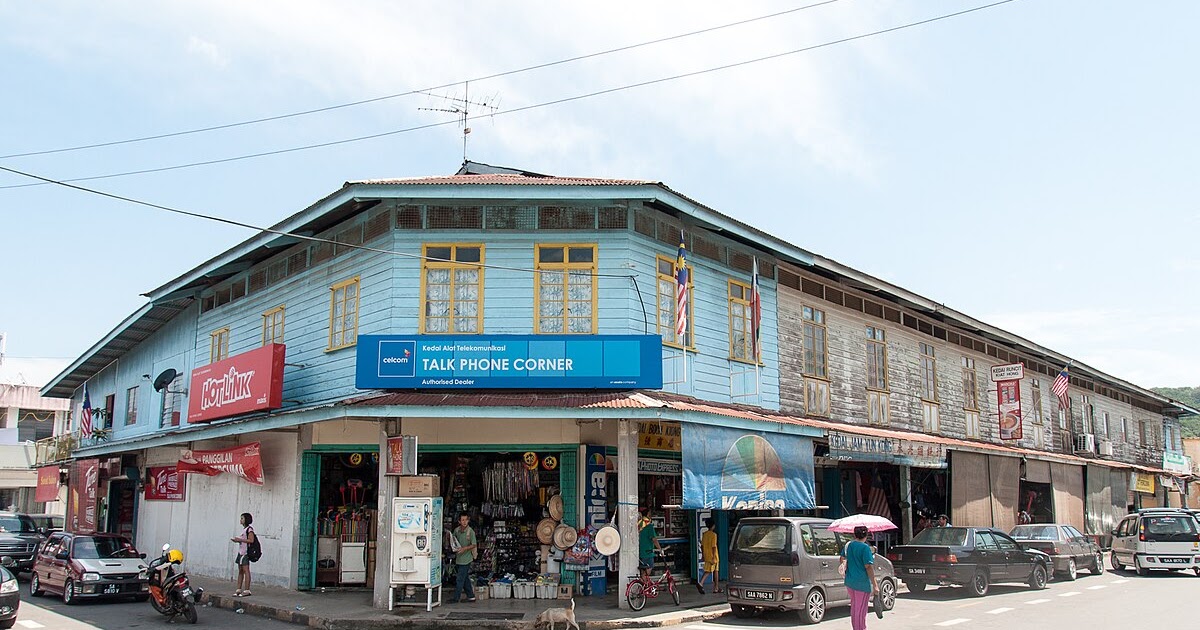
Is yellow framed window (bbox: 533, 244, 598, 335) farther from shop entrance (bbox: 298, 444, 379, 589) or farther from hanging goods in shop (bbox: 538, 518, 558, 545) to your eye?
shop entrance (bbox: 298, 444, 379, 589)

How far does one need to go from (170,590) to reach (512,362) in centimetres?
683

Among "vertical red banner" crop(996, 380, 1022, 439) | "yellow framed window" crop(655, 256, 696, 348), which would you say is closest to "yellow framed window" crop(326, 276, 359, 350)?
"yellow framed window" crop(655, 256, 696, 348)

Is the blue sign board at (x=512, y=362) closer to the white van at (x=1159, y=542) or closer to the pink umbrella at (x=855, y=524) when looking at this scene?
the pink umbrella at (x=855, y=524)

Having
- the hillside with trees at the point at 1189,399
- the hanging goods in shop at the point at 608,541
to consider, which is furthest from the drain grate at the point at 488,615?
the hillside with trees at the point at 1189,399

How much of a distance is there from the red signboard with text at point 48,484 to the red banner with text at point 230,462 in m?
16.7

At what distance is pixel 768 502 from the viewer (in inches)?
683

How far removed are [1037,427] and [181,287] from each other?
28.9m

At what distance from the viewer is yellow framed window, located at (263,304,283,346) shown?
826 inches

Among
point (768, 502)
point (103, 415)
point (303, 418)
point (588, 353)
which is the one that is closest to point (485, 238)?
point (588, 353)

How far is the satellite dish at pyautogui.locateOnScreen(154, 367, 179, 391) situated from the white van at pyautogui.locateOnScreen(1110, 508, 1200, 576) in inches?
1080

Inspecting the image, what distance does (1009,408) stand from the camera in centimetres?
3011

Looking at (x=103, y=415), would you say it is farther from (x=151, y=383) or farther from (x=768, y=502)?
(x=768, y=502)

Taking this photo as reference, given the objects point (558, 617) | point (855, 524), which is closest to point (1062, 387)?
point (855, 524)

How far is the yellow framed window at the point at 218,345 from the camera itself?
23812 mm
